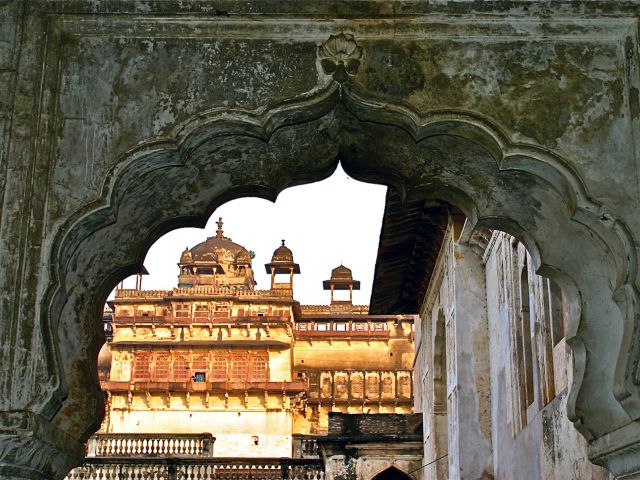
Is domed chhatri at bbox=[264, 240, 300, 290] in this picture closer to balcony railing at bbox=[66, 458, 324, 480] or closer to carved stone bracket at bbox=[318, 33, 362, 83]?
balcony railing at bbox=[66, 458, 324, 480]

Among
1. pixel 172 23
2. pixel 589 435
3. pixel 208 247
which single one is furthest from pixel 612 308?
pixel 208 247

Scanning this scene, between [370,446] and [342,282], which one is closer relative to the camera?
[370,446]

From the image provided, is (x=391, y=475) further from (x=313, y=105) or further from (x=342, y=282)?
(x=342, y=282)

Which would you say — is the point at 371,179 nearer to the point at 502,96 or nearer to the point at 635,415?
the point at 502,96

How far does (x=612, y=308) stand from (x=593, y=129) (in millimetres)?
947

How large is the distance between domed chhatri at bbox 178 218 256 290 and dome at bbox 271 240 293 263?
1.60m

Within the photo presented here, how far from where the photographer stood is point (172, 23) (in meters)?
5.47

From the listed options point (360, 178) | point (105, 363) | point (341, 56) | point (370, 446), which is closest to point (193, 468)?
point (370, 446)

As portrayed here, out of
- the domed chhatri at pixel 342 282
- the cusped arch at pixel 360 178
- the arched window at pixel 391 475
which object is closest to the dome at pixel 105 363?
the domed chhatri at pixel 342 282

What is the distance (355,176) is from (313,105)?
102cm

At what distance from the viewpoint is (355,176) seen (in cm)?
633

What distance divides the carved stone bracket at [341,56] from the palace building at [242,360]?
4002 cm

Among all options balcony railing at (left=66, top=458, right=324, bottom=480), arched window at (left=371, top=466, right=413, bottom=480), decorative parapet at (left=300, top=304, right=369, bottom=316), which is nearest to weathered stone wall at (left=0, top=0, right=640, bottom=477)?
arched window at (left=371, top=466, right=413, bottom=480)

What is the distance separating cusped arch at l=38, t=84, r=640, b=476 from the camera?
5.20m
